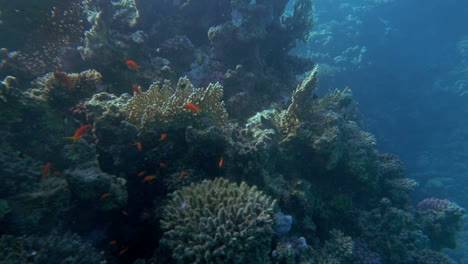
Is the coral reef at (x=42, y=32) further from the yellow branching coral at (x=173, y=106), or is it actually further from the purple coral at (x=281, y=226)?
the purple coral at (x=281, y=226)

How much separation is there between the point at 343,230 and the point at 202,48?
6890 mm

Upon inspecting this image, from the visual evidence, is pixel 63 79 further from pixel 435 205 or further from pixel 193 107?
pixel 435 205

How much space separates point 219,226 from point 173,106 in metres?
2.34

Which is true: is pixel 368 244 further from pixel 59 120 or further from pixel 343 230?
pixel 59 120

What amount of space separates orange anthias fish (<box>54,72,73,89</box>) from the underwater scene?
1.4 inches

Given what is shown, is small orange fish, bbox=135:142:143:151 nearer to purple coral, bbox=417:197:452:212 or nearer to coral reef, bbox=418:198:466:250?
coral reef, bbox=418:198:466:250

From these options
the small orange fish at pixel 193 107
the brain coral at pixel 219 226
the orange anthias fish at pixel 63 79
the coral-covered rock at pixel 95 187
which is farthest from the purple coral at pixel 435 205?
the orange anthias fish at pixel 63 79

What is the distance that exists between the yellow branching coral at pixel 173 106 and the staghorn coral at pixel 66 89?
150 cm

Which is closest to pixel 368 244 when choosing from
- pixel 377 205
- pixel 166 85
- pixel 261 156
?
pixel 377 205

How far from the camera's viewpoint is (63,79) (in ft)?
15.6

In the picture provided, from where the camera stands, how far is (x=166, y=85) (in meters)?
5.01

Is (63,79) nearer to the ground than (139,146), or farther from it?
farther from it

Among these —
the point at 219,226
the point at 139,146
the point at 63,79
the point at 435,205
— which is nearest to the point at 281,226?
the point at 219,226

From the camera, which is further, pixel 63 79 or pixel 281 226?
pixel 63 79
